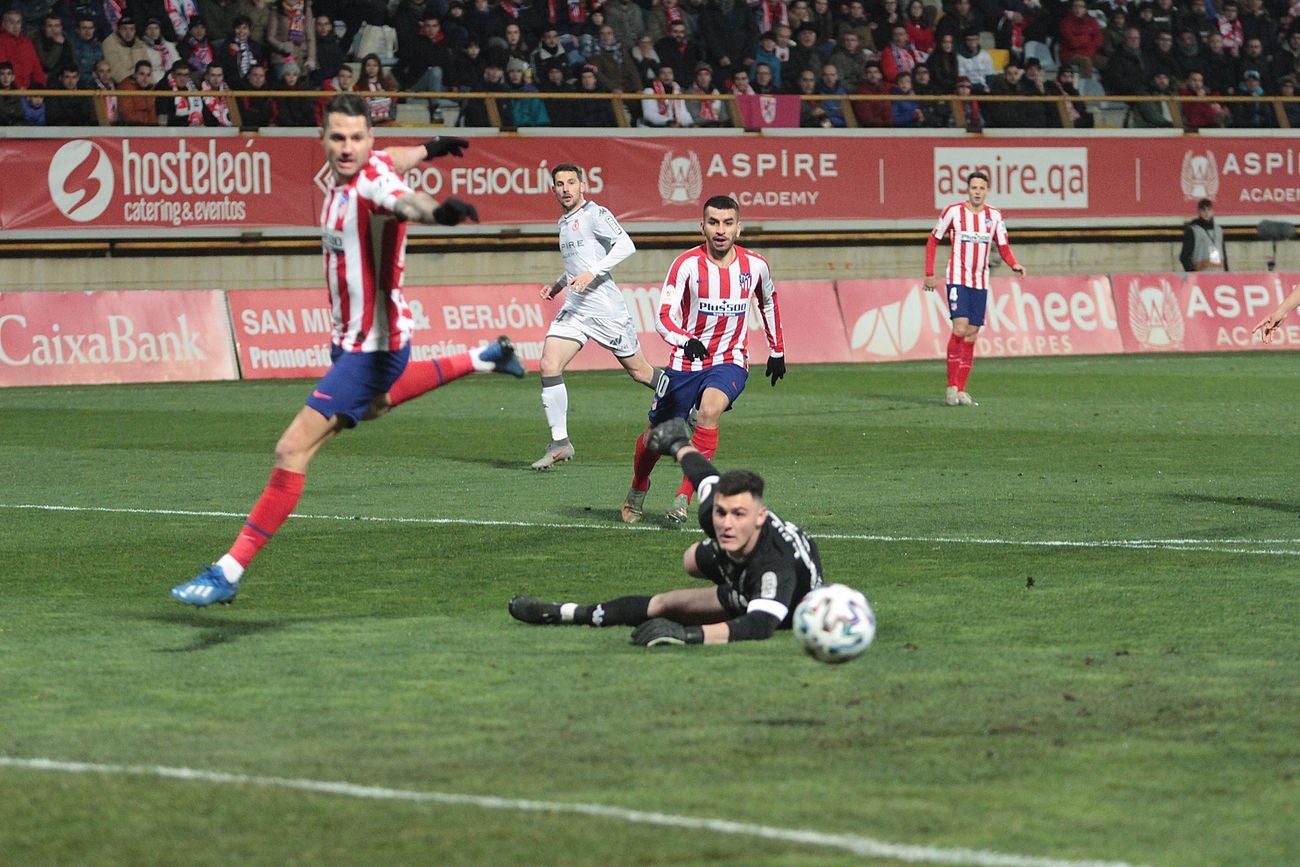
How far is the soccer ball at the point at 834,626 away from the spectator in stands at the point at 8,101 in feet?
67.0

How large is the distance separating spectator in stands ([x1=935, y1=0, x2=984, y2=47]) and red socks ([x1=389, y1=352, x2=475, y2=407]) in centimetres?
2433

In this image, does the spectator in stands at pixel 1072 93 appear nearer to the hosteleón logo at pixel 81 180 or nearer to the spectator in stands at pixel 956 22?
the spectator in stands at pixel 956 22

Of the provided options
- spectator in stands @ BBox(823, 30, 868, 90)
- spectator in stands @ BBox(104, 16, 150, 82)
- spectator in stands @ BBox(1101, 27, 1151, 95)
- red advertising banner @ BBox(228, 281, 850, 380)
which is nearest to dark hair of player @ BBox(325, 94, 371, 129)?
red advertising banner @ BBox(228, 281, 850, 380)

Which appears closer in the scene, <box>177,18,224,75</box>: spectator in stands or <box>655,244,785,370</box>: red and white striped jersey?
<box>655,244,785,370</box>: red and white striped jersey

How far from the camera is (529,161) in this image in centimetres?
2892

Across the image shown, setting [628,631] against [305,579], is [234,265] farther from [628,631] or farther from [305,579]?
[628,631]

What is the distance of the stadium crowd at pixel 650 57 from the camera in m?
26.2

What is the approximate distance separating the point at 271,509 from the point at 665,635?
6.13 ft

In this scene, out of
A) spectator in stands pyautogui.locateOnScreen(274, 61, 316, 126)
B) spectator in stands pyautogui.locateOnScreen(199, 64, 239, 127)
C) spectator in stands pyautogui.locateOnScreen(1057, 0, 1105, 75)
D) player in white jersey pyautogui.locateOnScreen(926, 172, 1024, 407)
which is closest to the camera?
player in white jersey pyautogui.locateOnScreen(926, 172, 1024, 407)

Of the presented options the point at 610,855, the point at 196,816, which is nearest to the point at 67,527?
the point at 196,816

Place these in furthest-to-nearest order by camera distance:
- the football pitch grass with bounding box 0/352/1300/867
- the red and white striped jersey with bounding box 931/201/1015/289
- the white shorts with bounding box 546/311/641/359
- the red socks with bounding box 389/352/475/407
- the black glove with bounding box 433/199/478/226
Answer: the red and white striped jersey with bounding box 931/201/1015/289
the white shorts with bounding box 546/311/641/359
the red socks with bounding box 389/352/475/407
the black glove with bounding box 433/199/478/226
the football pitch grass with bounding box 0/352/1300/867

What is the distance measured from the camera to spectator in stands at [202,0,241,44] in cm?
2712

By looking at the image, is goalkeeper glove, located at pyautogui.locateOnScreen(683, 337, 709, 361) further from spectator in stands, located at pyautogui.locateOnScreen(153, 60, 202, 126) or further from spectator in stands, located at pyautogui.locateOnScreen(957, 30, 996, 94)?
spectator in stands, located at pyautogui.locateOnScreen(957, 30, 996, 94)

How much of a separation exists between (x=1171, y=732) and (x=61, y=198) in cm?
2199
